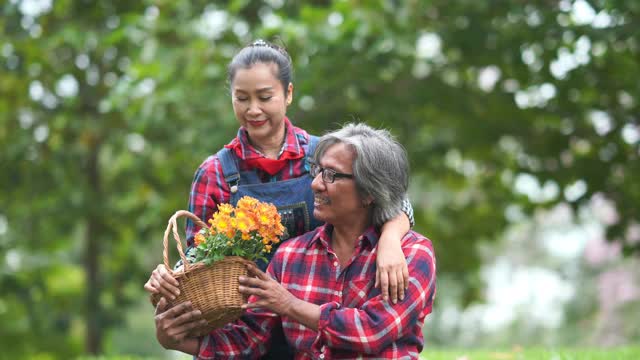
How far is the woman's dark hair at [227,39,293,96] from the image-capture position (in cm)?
381

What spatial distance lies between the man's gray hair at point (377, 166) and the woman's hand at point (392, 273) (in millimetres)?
253

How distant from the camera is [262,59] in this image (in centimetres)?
382

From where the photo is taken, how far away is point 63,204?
1025cm

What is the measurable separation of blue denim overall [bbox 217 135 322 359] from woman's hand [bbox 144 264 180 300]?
0.59 m

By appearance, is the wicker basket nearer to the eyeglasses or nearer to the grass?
the eyeglasses

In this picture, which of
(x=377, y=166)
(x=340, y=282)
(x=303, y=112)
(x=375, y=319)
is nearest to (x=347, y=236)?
(x=340, y=282)

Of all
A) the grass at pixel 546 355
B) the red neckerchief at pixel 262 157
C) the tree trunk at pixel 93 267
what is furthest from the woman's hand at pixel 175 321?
the tree trunk at pixel 93 267

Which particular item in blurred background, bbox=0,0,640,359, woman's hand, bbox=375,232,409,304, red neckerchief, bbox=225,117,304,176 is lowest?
woman's hand, bbox=375,232,409,304

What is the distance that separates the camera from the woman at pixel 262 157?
12.4ft

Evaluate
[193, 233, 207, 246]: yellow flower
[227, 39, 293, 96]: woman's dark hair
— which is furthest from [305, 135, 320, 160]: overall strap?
[193, 233, 207, 246]: yellow flower

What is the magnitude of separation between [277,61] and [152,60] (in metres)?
5.06

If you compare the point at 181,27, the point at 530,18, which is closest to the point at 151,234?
the point at 181,27

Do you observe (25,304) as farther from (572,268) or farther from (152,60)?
(572,268)

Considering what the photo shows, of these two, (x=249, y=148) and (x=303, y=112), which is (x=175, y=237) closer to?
(x=249, y=148)
